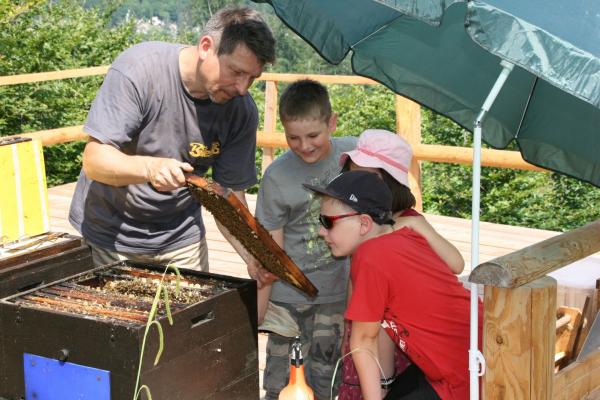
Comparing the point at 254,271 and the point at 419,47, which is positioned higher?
the point at 419,47

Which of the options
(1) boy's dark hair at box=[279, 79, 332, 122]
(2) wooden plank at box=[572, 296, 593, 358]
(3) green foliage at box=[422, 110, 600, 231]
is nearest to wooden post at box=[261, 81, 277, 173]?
(1) boy's dark hair at box=[279, 79, 332, 122]

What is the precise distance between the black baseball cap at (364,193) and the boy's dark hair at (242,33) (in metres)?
0.64

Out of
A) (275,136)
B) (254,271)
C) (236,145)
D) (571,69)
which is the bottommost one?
(275,136)

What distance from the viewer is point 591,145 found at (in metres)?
4.08

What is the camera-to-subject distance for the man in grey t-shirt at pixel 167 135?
3576 millimetres

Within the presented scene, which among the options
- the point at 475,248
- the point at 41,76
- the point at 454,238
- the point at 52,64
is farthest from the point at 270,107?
the point at 52,64

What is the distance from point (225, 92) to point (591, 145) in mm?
1611

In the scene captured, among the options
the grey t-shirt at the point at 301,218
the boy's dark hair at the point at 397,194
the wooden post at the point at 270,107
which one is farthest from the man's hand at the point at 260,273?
the wooden post at the point at 270,107

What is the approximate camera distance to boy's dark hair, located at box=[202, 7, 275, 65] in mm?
3580

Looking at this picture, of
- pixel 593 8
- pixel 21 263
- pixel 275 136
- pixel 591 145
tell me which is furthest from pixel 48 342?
pixel 275 136

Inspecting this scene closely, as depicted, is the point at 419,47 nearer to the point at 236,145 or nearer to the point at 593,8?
the point at 236,145

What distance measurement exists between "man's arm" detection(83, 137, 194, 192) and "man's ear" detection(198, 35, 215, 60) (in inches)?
19.8

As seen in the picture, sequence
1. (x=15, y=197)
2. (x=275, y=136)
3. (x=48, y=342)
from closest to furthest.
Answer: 1. (x=48, y=342)
2. (x=15, y=197)
3. (x=275, y=136)

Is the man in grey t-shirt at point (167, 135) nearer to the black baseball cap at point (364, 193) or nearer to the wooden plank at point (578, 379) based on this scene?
the black baseball cap at point (364, 193)
